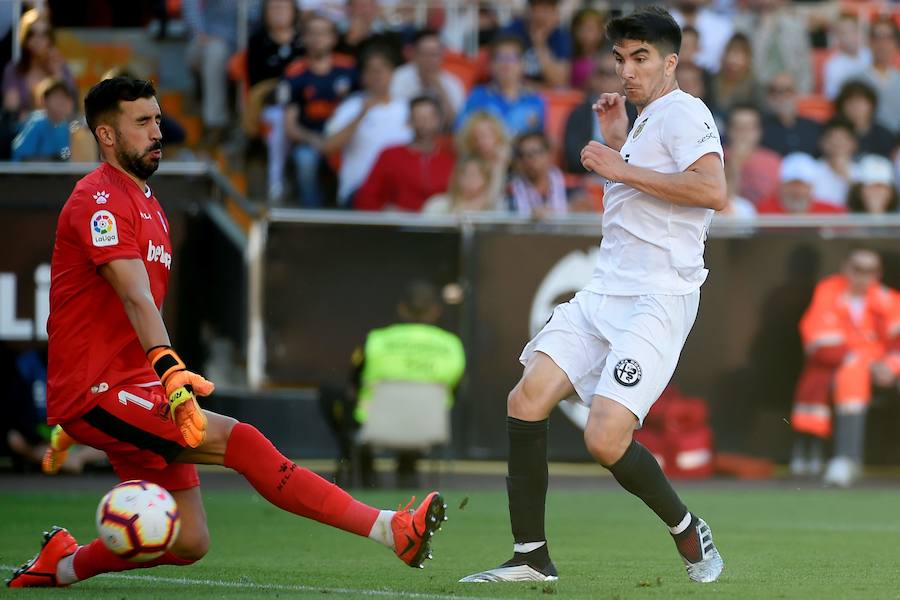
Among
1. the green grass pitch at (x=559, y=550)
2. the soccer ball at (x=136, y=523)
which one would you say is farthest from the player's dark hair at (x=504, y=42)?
the soccer ball at (x=136, y=523)

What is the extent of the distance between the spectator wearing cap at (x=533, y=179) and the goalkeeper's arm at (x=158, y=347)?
8450mm

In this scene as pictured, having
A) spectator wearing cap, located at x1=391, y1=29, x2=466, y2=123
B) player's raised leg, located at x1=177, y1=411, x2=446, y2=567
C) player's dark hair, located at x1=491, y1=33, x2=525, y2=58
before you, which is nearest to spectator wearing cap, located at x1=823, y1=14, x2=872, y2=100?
player's dark hair, located at x1=491, y1=33, x2=525, y2=58

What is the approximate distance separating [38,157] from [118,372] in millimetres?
7809

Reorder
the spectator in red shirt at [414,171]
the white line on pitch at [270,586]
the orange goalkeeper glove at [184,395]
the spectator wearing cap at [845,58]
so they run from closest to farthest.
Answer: the orange goalkeeper glove at [184,395]
the white line on pitch at [270,586]
the spectator in red shirt at [414,171]
the spectator wearing cap at [845,58]

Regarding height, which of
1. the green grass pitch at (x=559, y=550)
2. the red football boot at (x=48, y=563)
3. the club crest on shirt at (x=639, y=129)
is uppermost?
the club crest on shirt at (x=639, y=129)

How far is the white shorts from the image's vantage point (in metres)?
6.49

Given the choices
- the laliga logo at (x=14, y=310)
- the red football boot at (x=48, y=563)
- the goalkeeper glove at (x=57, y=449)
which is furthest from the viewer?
the laliga logo at (x=14, y=310)

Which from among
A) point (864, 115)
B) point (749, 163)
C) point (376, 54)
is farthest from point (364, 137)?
point (864, 115)

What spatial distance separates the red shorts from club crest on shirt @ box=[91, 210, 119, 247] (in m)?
0.59

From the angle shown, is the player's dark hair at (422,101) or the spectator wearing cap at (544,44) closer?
the player's dark hair at (422,101)

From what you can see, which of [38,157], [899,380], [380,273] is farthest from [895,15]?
[38,157]

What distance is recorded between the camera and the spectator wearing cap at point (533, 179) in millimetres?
14484

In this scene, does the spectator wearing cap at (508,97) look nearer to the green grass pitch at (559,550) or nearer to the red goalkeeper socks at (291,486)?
the green grass pitch at (559,550)

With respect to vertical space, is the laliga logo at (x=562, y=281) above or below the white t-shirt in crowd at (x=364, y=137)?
below
